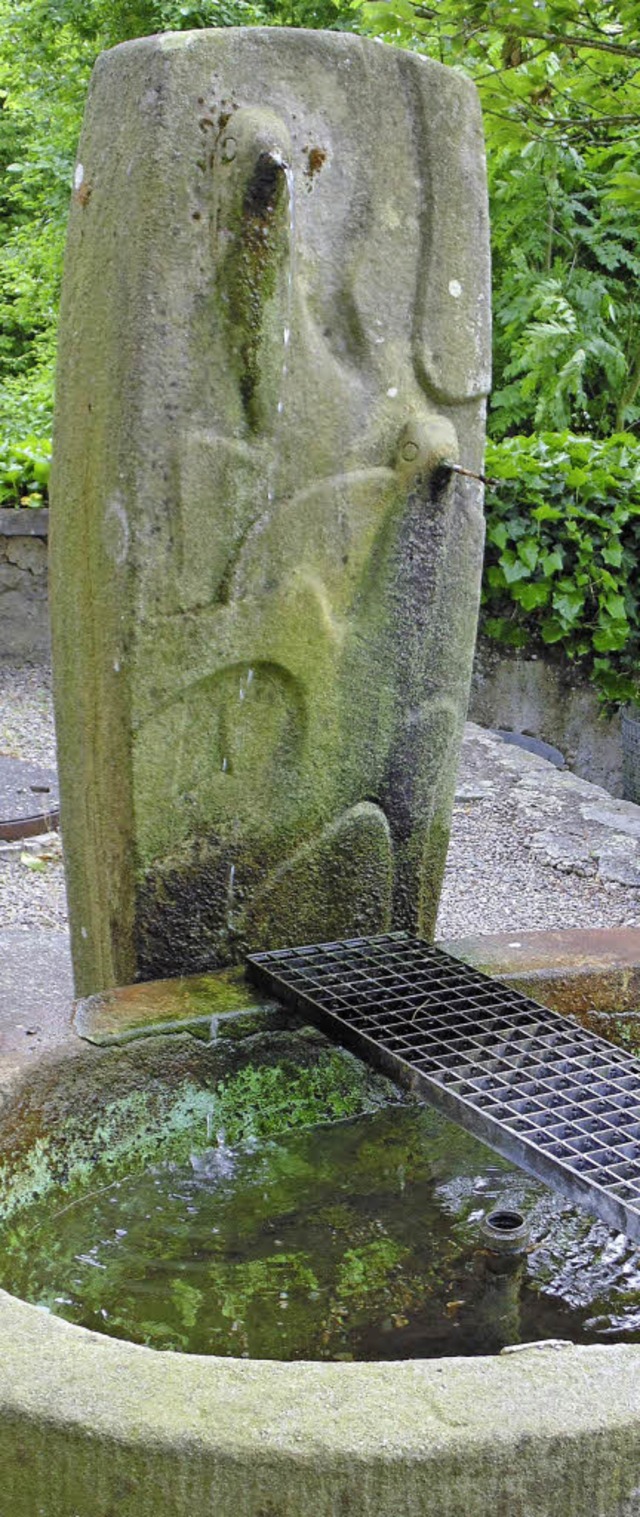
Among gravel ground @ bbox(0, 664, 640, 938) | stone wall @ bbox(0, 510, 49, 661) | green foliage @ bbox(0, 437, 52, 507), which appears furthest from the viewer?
green foliage @ bbox(0, 437, 52, 507)

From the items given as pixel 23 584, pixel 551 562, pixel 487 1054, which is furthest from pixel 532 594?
pixel 487 1054

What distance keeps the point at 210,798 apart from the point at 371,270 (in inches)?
34.9

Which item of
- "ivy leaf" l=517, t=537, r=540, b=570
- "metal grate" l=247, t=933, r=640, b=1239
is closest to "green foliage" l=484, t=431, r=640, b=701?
"ivy leaf" l=517, t=537, r=540, b=570

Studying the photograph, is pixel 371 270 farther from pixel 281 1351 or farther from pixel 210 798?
pixel 281 1351

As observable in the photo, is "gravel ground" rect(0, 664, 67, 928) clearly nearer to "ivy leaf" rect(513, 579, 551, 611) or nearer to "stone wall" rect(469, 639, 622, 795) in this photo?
"stone wall" rect(469, 639, 622, 795)

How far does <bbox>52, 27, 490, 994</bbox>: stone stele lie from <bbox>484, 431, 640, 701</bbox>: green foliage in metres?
4.21

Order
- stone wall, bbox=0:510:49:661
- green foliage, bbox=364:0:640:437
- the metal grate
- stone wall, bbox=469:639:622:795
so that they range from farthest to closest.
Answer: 1. green foliage, bbox=364:0:640:437
2. stone wall, bbox=0:510:49:661
3. stone wall, bbox=469:639:622:795
4. the metal grate

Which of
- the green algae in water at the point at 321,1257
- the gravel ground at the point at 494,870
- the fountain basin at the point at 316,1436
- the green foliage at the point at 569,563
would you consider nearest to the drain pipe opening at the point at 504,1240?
the green algae in water at the point at 321,1257

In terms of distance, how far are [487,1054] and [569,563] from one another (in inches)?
198

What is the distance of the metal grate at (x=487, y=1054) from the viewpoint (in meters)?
1.93

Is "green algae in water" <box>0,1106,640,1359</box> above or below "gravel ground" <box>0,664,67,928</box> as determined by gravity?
above

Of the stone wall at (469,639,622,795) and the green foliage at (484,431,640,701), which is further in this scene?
the stone wall at (469,639,622,795)

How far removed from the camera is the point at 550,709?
727 centimetres

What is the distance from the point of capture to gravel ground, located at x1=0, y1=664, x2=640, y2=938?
Result: 15.1ft
